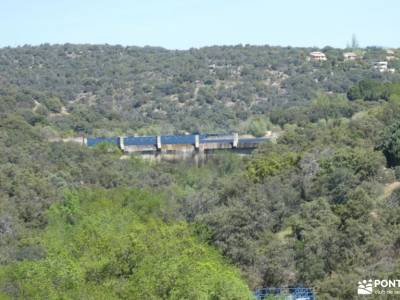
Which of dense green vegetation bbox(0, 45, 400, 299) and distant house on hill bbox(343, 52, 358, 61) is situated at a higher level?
distant house on hill bbox(343, 52, 358, 61)

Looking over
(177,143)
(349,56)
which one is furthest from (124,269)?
(349,56)

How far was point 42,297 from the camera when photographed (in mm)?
24734

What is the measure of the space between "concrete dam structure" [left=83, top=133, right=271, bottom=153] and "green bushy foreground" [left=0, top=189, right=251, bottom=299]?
1695 inches

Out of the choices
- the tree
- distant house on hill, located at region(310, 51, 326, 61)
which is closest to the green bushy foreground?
the tree

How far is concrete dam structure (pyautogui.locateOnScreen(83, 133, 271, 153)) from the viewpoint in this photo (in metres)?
82.1

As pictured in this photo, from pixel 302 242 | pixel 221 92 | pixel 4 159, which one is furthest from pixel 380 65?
pixel 302 242

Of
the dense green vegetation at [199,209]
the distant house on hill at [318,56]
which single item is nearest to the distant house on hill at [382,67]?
the distant house on hill at [318,56]

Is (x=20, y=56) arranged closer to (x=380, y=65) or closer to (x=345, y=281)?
(x=380, y=65)

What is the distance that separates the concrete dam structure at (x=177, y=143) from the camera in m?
82.1

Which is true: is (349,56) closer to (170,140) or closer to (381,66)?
(381,66)

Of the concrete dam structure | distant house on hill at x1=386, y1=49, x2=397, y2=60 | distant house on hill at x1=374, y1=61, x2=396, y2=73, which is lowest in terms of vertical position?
the concrete dam structure

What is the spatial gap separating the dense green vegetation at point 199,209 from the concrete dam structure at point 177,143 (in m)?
4.10

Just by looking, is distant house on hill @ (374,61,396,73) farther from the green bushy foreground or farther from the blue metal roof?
the green bushy foreground

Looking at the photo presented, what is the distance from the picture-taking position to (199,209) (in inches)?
1791
